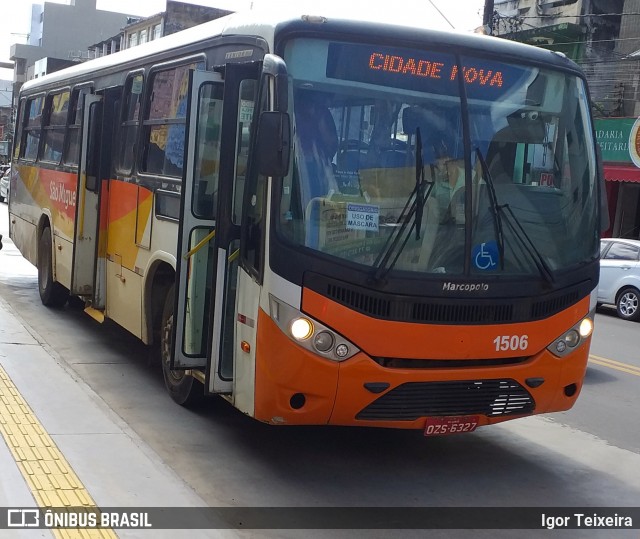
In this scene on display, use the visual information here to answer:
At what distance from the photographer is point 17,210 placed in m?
14.4

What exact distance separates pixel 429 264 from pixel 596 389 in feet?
15.9

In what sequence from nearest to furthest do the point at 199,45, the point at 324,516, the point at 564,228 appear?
the point at 324,516 < the point at 564,228 < the point at 199,45

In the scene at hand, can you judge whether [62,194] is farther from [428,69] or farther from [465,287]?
[465,287]

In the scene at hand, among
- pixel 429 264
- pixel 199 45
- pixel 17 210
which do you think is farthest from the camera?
pixel 17 210

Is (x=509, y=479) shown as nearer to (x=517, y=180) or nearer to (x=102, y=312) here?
(x=517, y=180)

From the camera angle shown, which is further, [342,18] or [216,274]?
[216,274]

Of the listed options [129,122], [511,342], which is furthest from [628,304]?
[511,342]

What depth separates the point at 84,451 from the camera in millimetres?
5961

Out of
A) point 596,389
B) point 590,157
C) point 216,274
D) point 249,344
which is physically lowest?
point 596,389

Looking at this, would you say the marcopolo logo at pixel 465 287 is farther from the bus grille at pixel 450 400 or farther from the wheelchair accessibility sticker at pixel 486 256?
the bus grille at pixel 450 400

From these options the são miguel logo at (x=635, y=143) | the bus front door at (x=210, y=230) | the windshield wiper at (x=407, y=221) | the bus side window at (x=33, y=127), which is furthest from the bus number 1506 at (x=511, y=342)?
the são miguel logo at (x=635, y=143)

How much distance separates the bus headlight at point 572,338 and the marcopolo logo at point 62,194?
20.3 feet

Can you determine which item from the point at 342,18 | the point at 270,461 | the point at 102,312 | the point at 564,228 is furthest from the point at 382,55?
the point at 102,312

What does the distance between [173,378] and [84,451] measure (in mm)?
1813
